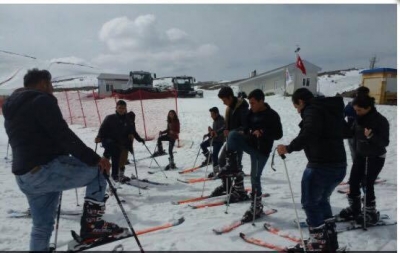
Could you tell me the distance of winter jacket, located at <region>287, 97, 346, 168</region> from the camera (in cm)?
308

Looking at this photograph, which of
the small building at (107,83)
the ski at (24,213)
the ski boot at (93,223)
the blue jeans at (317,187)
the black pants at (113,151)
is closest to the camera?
the blue jeans at (317,187)

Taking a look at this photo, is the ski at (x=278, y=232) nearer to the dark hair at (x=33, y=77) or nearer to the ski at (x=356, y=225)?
the ski at (x=356, y=225)

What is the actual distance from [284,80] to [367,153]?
104ft

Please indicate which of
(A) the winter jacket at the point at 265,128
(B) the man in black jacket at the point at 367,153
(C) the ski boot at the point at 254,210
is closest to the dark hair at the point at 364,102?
(B) the man in black jacket at the point at 367,153

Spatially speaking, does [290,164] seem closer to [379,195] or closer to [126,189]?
[379,195]

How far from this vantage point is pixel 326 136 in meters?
3.16

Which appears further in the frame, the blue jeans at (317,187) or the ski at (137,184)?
the ski at (137,184)

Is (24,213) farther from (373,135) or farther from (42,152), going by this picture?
(373,135)

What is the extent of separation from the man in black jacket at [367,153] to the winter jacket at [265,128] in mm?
1047

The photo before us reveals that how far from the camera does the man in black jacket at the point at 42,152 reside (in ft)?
9.01

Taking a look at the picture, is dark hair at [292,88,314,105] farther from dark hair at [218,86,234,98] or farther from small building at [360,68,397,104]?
small building at [360,68,397,104]

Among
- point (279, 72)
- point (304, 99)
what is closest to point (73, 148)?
point (304, 99)

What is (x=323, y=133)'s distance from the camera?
10.3 feet

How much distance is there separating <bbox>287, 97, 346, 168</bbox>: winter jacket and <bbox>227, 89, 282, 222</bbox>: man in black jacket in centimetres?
108
